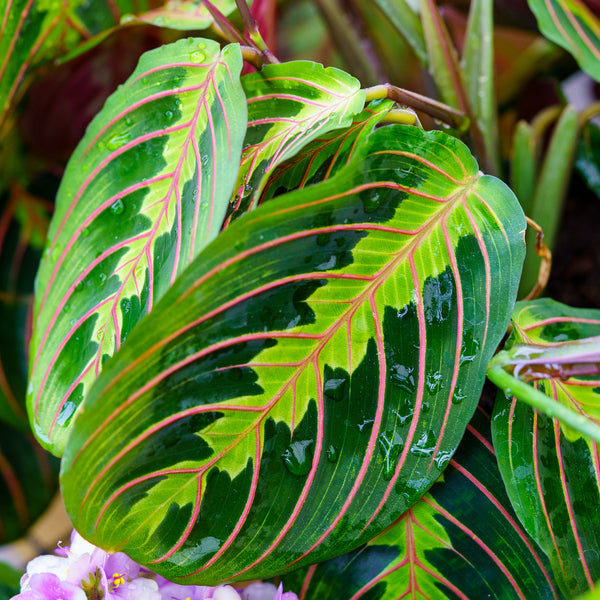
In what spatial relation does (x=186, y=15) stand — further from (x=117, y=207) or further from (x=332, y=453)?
(x=332, y=453)

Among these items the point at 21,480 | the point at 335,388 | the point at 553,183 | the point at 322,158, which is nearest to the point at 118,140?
the point at 322,158

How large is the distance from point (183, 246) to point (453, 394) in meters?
0.25

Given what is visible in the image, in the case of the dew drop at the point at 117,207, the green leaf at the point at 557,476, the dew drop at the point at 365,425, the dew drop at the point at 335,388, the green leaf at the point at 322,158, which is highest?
the green leaf at the point at 322,158

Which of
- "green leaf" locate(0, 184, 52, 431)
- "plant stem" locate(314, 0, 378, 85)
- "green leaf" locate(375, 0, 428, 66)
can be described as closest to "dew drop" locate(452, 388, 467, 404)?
"green leaf" locate(375, 0, 428, 66)

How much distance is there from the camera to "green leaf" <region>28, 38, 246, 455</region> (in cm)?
44

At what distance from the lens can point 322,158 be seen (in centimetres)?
48

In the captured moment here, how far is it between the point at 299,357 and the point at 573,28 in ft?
1.82

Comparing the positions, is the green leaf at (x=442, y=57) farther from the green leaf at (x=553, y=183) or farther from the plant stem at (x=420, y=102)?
the green leaf at (x=553, y=183)

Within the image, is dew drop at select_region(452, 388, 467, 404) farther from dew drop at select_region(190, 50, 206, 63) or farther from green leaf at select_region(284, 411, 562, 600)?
dew drop at select_region(190, 50, 206, 63)

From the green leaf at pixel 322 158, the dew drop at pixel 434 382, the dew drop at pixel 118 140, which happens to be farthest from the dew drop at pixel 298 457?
the dew drop at pixel 118 140

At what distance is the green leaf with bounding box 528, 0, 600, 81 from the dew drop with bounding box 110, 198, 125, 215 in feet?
1.68

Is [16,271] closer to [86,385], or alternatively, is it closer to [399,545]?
[86,385]

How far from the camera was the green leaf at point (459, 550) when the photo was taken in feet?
1.55

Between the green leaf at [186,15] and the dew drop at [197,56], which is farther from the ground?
the green leaf at [186,15]
